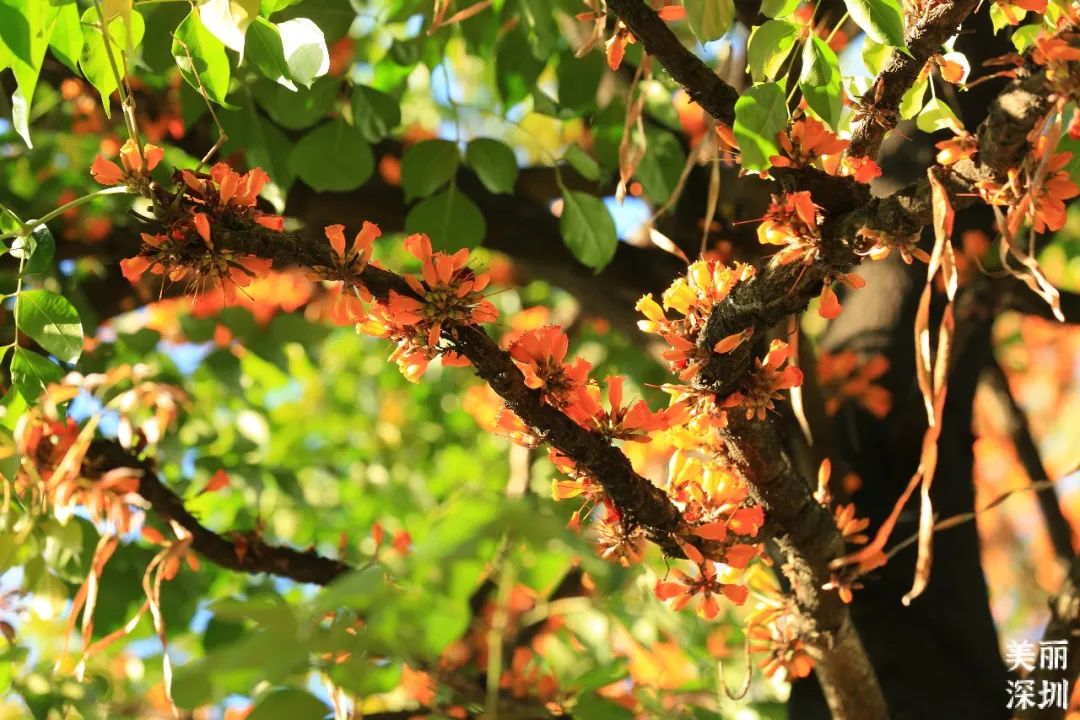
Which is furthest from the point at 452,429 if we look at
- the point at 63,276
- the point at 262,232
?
the point at 262,232

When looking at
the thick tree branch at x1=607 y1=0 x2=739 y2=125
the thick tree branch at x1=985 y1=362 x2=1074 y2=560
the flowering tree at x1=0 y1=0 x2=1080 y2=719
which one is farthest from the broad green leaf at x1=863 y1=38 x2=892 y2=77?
the thick tree branch at x1=985 y1=362 x2=1074 y2=560

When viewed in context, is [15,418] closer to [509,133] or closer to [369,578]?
[369,578]

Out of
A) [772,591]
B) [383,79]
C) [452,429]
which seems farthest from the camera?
[452,429]

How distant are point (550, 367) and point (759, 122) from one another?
0.76ft

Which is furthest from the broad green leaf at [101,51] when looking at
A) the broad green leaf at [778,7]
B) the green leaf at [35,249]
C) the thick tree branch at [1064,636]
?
the thick tree branch at [1064,636]

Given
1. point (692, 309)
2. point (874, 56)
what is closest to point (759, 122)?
point (692, 309)

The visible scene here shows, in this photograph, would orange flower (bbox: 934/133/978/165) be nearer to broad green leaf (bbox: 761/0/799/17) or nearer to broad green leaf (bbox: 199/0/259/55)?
broad green leaf (bbox: 761/0/799/17)

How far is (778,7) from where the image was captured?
776 millimetres

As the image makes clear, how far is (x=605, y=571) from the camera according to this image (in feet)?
1.55

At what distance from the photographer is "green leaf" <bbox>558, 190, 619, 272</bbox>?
4.16ft

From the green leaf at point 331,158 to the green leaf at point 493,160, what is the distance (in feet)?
0.44

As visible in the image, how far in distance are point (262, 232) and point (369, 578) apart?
32 cm

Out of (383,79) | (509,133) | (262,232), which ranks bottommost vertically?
(262,232)

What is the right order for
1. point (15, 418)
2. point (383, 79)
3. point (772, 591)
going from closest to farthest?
point (15, 418)
point (772, 591)
point (383, 79)
